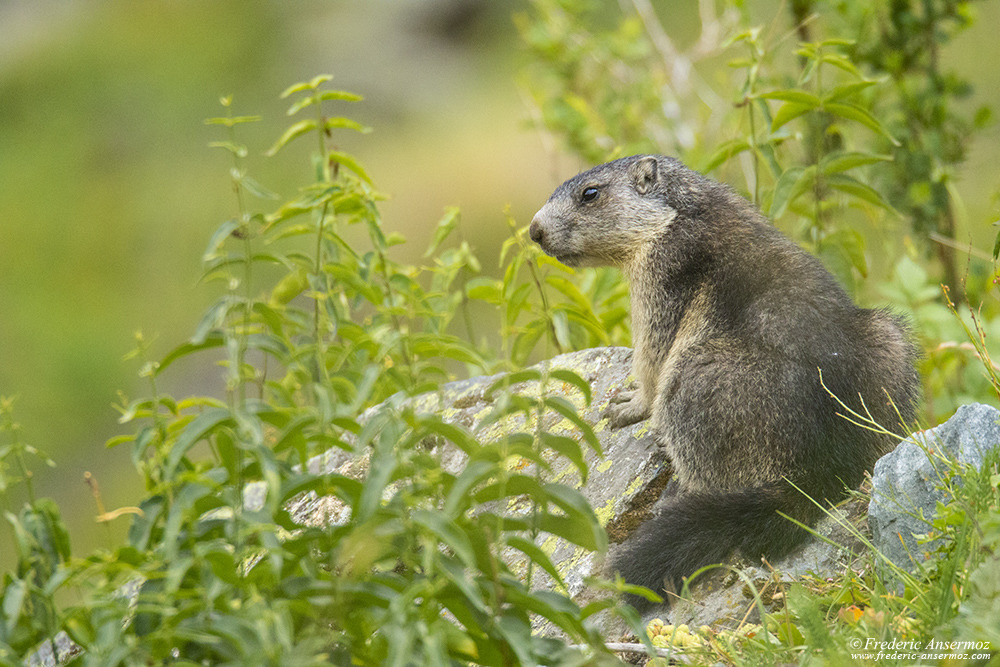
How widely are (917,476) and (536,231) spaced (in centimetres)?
219

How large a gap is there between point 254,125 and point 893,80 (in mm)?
7832

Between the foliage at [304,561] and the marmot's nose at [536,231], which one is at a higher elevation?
the marmot's nose at [536,231]

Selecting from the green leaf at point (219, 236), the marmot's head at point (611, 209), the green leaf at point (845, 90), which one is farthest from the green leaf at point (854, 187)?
the green leaf at point (219, 236)

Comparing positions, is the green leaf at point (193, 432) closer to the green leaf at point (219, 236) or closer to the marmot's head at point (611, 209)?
the green leaf at point (219, 236)

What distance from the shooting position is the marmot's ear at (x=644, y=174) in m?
4.21

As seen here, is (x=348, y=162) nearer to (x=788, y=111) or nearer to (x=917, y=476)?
(x=788, y=111)

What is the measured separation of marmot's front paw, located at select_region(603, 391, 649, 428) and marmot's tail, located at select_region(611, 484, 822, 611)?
1.94ft

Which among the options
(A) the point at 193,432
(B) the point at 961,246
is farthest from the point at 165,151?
(A) the point at 193,432

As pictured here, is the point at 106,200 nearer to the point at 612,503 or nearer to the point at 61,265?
the point at 61,265

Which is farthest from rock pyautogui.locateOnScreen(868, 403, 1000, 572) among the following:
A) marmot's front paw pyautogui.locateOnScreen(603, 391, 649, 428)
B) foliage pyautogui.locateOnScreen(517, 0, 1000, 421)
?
marmot's front paw pyautogui.locateOnScreen(603, 391, 649, 428)

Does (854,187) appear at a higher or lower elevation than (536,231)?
lower

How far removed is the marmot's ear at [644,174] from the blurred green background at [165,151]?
5.50 meters

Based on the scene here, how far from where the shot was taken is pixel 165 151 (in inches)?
451

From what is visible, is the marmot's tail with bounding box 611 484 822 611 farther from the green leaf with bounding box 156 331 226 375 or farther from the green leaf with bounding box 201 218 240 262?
the green leaf with bounding box 201 218 240 262
